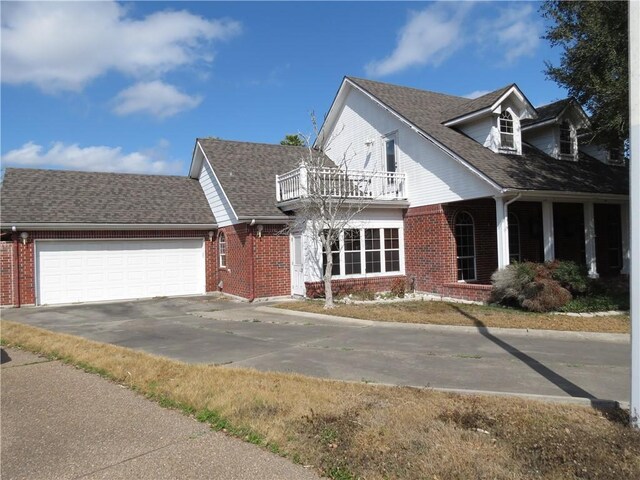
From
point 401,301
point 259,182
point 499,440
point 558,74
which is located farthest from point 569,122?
point 499,440

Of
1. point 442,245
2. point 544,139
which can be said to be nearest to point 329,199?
point 442,245

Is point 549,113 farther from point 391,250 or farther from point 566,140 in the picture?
point 391,250

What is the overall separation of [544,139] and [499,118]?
3.48 meters

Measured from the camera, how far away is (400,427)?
4.71m

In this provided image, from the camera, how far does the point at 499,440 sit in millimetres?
4383

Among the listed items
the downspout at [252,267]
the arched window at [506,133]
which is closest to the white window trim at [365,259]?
the downspout at [252,267]

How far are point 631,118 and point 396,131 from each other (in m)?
13.4

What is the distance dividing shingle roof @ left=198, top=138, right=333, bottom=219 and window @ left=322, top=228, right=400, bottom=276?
2310mm

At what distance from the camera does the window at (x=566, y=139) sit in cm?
1849

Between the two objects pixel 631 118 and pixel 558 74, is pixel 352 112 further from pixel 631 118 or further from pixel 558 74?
pixel 631 118

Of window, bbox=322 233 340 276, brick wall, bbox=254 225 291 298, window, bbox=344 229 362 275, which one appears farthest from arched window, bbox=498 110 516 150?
brick wall, bbox=254 225 291 298

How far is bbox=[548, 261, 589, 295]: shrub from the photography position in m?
12.4

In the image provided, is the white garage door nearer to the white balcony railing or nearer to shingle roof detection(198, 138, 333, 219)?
shingle roof detection(198, 138, 333, 219)

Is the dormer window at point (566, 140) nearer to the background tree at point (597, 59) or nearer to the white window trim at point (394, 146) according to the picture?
the background tree at point (597, 59)
